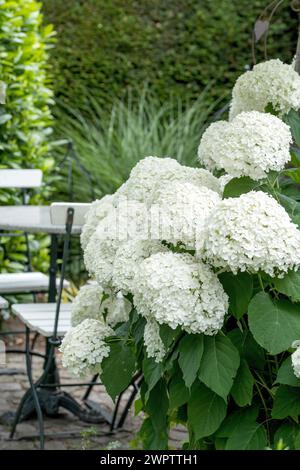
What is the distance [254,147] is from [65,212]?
2.14 meters

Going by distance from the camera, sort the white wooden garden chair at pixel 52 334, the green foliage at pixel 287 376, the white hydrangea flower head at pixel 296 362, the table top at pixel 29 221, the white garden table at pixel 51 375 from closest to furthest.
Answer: the white hydrangea flower head at pixel 296 362
the green foliage at pixel 287 376
the white wooden garden chair at pixel 52 334
the table top at pixel 29 221
the white garden table at pixel 51 375

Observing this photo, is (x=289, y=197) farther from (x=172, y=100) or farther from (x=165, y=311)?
(x=172, y=100)

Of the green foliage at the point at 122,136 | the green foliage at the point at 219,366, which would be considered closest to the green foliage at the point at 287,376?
the green foliage at the point at 219,366

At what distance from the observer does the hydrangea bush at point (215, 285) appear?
2074 mm

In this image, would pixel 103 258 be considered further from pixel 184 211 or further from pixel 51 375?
pixel 51 375

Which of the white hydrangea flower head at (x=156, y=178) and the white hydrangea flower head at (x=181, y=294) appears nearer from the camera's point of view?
the white hydrangea flower head at (x=181, y=294)

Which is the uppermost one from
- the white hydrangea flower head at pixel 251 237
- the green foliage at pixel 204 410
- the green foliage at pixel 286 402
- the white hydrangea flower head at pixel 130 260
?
the white hydrangea flower head at pixel 251 237

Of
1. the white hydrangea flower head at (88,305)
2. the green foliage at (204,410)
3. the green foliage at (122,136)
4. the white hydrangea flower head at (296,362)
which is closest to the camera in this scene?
the white hydrangea flower head at (296,362)

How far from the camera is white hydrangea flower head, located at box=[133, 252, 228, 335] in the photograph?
2.07 meters

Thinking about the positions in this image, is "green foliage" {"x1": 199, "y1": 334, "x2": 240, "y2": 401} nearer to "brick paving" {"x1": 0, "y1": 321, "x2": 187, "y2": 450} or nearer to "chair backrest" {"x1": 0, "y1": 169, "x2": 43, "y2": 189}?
"brick paving" {"x1": 0, "y1": 321, "x2": 187, "y2": 450}

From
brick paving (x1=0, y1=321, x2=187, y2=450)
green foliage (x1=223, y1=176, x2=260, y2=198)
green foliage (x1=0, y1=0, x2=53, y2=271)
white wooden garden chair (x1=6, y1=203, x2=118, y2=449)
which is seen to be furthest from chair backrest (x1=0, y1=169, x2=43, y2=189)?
green foliage (x1=223, y1=176, x2=260, y2=198)

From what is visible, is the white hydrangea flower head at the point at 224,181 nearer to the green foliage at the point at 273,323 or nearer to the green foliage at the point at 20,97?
the green foliage at the point at 273,323

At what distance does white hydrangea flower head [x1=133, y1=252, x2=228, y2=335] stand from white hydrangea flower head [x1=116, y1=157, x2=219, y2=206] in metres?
0.38

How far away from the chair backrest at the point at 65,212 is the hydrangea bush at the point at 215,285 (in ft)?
4.96
